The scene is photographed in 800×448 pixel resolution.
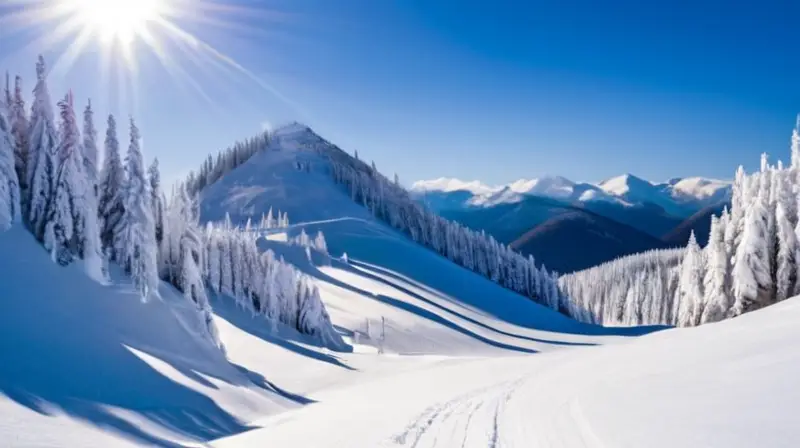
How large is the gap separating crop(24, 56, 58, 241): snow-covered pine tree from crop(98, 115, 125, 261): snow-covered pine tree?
4.19m

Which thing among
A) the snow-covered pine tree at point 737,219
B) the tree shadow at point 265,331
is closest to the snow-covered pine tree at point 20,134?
the tree shadow at point 265,331

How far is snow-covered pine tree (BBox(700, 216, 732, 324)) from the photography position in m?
37.7

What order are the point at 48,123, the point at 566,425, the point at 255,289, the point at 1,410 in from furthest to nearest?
the point at 255,289
the point at 48,123
the point at 566,425
the point at 1,410

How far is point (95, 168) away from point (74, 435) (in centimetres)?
1933

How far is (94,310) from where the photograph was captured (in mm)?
20875

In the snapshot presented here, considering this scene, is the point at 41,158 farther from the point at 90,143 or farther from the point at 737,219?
the point at 737,219

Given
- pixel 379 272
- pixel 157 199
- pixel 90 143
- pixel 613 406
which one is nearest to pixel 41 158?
pixel 90 143

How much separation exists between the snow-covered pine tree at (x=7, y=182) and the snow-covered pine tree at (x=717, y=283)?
42.8 metres

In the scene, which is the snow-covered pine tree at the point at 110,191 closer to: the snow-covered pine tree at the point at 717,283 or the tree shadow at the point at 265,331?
the tree shadow at the point at 265,331

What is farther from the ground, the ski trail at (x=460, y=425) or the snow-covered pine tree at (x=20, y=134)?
the snow-covered pine tree at (x=20, y=134)

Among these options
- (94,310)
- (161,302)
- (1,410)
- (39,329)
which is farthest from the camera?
(161,302)

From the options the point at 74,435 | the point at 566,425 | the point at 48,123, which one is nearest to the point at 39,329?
the point at 74,435

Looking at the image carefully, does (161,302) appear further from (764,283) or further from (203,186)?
(203,186)

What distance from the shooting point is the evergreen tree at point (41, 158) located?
74.4 feet
